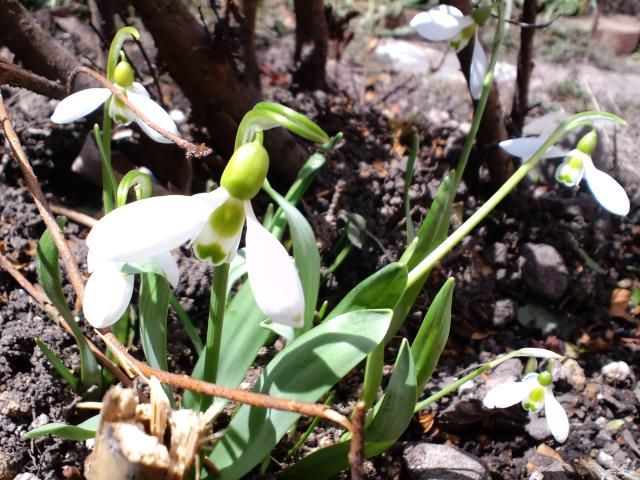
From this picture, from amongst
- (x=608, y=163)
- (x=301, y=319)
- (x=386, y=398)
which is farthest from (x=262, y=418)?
(x=608, y=163)

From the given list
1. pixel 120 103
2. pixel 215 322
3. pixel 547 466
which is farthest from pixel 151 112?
pixel 547 466

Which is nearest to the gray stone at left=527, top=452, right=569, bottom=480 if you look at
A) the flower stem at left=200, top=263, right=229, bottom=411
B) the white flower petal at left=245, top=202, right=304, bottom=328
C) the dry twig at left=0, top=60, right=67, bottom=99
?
the flower stem at left=200, top=263, right=229, bottom=411

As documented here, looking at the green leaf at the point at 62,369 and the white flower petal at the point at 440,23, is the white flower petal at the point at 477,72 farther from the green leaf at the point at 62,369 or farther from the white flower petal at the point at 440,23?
the green leaf at the point at 62,369

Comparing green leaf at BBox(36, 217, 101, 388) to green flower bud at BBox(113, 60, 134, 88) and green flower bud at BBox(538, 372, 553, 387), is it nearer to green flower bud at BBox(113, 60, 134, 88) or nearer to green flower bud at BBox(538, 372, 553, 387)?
green flower bud at BBox(113, 60, 134, 88)

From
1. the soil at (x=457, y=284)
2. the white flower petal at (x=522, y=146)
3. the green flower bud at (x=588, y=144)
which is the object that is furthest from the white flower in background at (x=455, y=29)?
the soil at (x=457, y=284)

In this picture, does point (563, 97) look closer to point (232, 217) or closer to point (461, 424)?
point (461, 424)

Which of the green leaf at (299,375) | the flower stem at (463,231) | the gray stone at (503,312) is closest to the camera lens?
the green leaf at (299,375)

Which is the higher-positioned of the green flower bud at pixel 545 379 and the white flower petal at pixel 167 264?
the white flower petal at pixel 167 264
